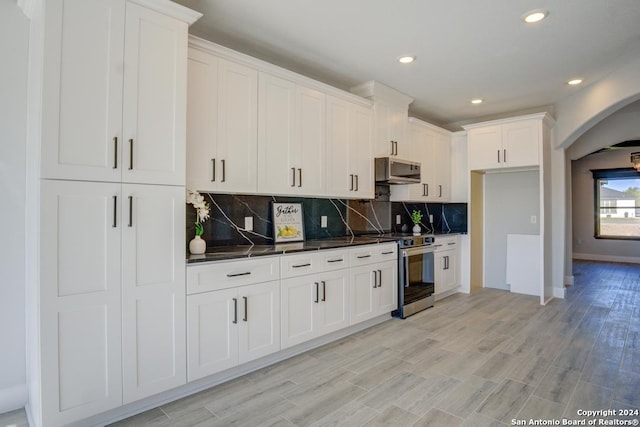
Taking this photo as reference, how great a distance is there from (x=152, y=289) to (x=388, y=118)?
11.2 feet

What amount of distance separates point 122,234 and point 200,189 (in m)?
0.74

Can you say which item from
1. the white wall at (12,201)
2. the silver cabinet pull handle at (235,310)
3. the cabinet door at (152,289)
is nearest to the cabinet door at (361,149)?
the silver cabinet pull handle at (235,310)

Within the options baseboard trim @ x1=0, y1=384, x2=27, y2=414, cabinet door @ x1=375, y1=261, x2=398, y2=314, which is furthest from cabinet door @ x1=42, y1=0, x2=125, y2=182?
cabinet door @ x1=375, y1=261, x2=398, y2=314

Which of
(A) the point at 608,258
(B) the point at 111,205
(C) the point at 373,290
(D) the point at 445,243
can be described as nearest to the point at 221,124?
(B) the point at 111,205

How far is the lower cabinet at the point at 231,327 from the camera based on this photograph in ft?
7.70

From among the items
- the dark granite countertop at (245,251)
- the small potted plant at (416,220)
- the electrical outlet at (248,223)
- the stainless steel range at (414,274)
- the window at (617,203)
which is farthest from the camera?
the window at (617,203)

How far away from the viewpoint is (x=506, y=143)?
197 inches

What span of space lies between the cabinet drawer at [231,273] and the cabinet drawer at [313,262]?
107 millimetres

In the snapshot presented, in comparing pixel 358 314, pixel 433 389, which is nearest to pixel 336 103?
pixel 358 314

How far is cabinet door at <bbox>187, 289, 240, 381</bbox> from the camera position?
2328mm

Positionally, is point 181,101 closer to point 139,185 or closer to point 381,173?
point 139,185

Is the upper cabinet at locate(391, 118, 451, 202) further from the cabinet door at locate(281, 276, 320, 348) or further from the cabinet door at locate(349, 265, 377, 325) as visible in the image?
the cabinet door at locate(281, 276, 320, 348)

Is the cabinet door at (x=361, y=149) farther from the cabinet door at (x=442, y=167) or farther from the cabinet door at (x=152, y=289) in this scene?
the cabinet door at (x=152, y=289)

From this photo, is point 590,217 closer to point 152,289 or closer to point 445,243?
point 445,243
